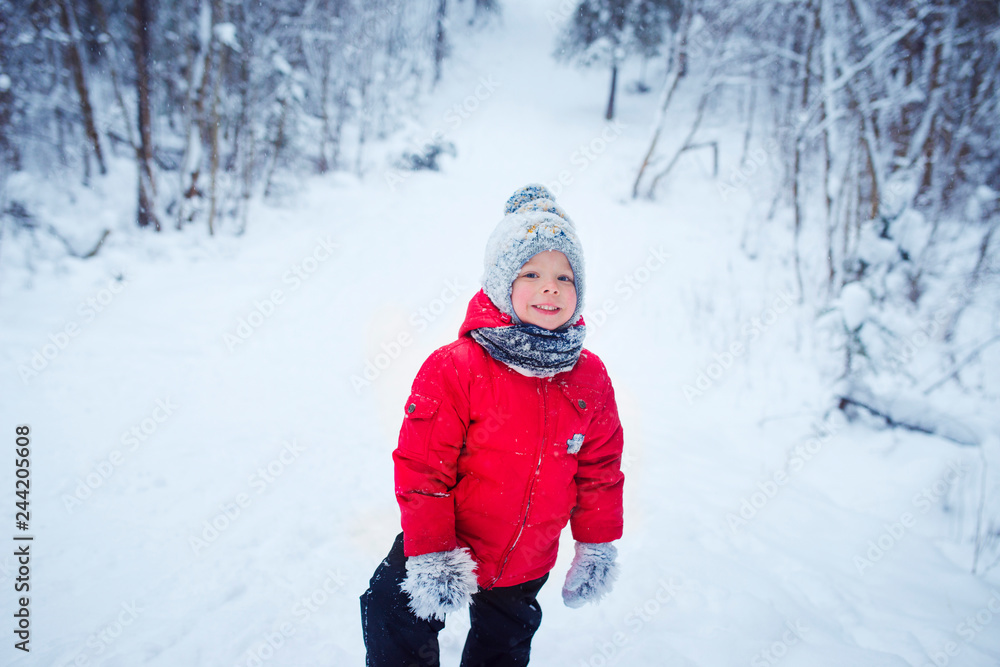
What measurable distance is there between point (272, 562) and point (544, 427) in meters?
1.68

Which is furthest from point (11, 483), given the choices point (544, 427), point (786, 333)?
point (786, 333)

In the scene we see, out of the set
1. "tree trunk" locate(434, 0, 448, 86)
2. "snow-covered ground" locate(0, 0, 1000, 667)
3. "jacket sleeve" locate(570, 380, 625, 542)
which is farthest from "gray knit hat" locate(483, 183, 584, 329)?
"tree trunk" locate(434, 0, 448, 86)

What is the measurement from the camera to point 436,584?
115cm

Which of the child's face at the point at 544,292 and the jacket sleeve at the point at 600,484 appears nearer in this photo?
the child's face at the point at 544,292

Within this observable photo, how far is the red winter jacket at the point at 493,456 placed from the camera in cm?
120

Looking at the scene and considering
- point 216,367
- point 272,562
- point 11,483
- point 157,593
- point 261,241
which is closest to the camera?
point 157,593

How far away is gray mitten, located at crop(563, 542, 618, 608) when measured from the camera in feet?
Answer: 4.57

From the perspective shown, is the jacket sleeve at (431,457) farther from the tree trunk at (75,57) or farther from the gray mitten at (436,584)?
the tree trunk at (75,57)

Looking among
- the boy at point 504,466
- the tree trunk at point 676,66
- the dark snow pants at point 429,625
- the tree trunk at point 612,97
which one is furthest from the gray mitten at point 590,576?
the tree trunk at point 612,97

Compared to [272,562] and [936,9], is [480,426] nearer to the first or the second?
[272,562]

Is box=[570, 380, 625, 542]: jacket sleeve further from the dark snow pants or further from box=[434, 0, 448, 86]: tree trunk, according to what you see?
box=[434, 0, 448, 86]: tree trunk

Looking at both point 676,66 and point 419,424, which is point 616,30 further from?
point 419,424

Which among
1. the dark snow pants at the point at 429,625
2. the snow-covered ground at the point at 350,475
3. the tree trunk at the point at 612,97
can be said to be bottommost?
the snow-covered ground at the point at 350,475

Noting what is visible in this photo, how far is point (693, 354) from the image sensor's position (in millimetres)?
5000
